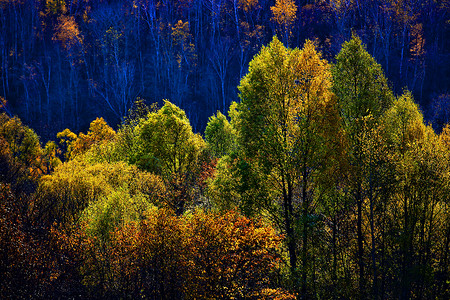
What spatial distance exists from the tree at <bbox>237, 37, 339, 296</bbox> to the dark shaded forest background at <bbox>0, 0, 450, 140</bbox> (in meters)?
50.4

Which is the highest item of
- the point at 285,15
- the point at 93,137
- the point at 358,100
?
the point at 285,15

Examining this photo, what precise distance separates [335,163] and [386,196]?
4.11 metres

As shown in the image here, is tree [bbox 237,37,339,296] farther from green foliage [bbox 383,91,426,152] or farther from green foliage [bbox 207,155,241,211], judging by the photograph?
green foliage [bbox 383,91,426,152]

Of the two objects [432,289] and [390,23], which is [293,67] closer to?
[432,289]

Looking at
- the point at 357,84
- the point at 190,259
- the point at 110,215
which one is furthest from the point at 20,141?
the point at 357,84

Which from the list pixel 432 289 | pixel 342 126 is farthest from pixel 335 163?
pixel 432 289

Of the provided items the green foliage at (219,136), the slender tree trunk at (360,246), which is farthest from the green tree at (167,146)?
the slender tree trunk at (360,246)

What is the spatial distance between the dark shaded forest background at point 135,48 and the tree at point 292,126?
5042cm

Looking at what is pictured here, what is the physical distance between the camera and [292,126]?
52.2ft

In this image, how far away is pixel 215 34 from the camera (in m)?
75.2

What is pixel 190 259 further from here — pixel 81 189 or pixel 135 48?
pixel 135 48

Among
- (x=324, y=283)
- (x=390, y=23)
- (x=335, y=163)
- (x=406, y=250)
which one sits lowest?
(x=324, y=283)

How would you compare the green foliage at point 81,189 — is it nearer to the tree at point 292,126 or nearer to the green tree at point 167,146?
the green tree at point 167,146

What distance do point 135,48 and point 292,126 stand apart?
2769 inches
